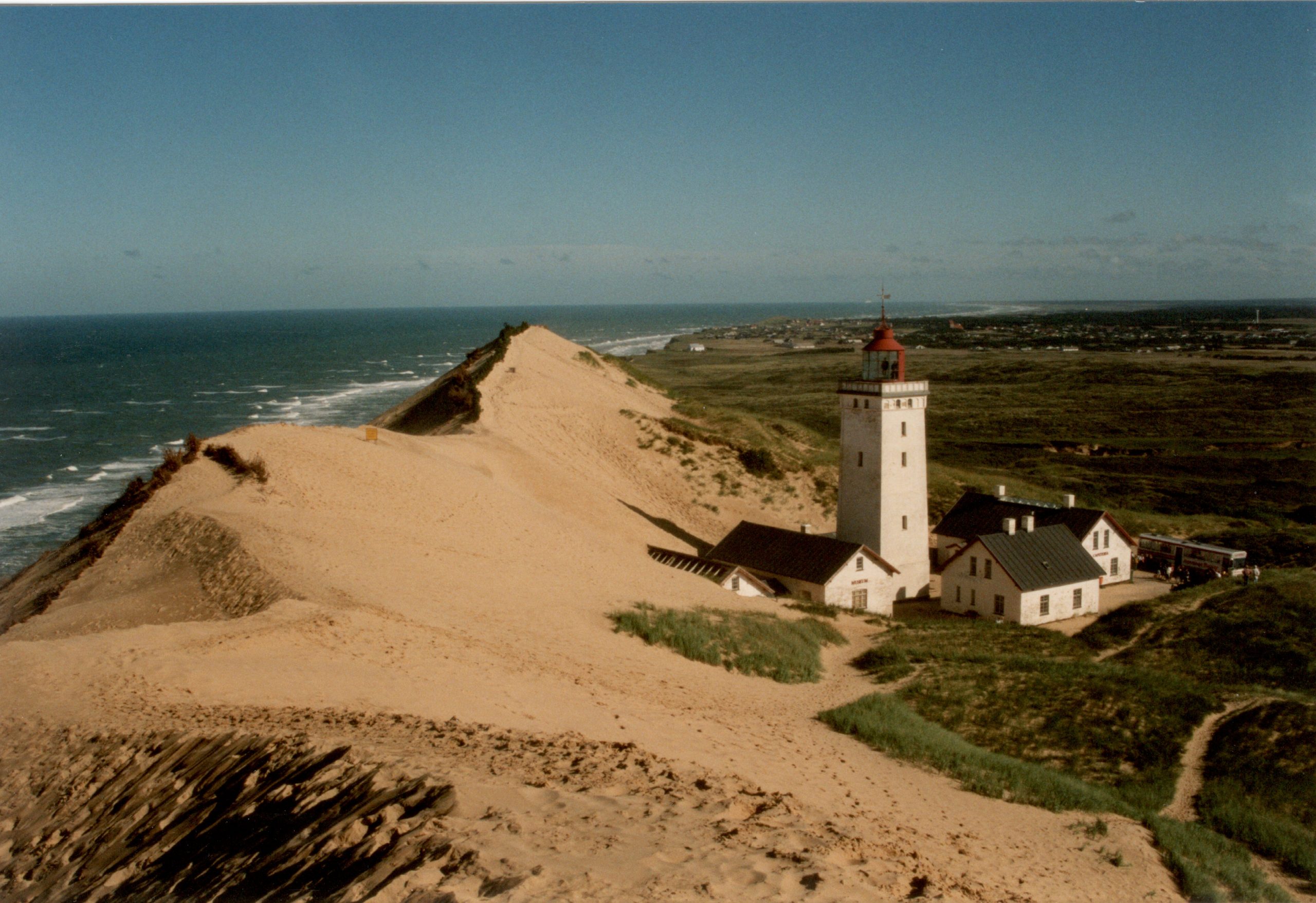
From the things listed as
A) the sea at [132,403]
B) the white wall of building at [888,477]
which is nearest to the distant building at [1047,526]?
the white wall of building at [888,477]

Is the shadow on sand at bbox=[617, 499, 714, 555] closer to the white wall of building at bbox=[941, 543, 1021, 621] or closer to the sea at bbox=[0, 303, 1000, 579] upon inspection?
the white wall of building at bbox=[941, 543, 1021, 621]

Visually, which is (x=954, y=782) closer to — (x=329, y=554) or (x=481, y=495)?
(x=329, y=554)

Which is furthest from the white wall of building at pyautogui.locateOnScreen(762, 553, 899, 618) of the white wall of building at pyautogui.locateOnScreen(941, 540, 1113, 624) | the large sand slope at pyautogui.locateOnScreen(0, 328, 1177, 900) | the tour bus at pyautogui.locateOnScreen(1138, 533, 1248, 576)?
the tour bus at pyautogui.locateOnScreen(1138, 533, 1248, 576)

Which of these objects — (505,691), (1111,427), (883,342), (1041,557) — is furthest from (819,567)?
(1111,427)

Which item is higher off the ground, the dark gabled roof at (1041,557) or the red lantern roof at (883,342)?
the red lantern roof at (883,342)

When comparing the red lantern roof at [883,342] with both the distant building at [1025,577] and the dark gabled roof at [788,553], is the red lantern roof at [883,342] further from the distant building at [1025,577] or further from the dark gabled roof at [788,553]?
the distant building at [1025,577]

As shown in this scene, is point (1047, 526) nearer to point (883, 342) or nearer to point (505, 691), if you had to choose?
point (883, 342)

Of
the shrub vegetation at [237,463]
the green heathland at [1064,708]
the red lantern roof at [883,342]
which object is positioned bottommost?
the green heathland at [1064,708]
